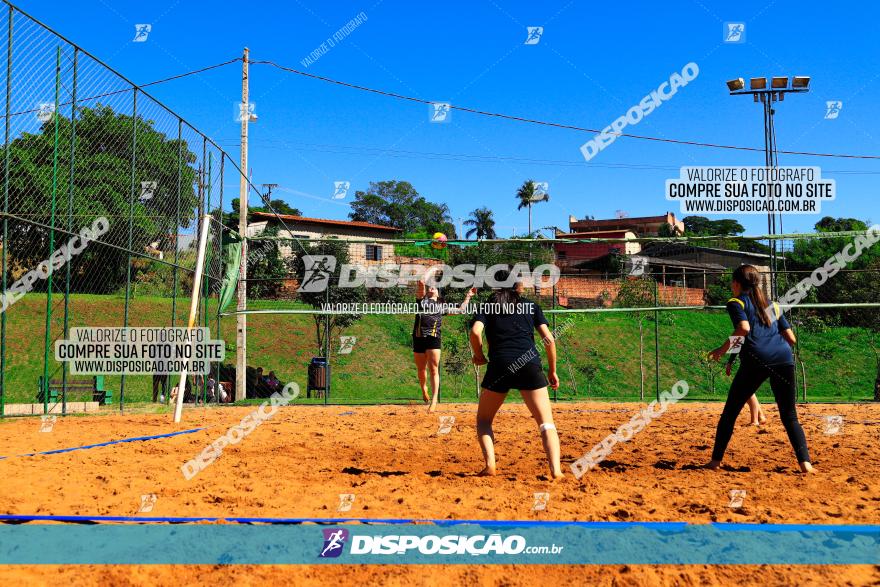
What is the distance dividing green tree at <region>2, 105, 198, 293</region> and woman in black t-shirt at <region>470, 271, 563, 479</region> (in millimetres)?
6842

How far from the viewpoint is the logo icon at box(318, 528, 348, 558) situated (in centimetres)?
379

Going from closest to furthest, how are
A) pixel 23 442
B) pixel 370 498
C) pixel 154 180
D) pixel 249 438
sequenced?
pixel 370 498, pixel 23 442, pixel 249 438, pixel 154 180

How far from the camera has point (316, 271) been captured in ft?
55.4

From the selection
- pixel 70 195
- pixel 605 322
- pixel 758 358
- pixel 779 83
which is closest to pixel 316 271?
pixel 70 195

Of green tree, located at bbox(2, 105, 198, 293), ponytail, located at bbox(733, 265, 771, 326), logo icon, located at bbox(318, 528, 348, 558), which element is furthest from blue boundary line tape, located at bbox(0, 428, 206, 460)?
ponytail, located at bbox(733, 265, 771, 326)

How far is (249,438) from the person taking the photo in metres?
8.12

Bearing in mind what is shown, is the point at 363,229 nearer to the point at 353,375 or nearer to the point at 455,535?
the point at 353,375

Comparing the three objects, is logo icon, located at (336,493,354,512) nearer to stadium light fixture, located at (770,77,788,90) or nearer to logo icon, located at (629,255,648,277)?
logo icon, located at (629,255,648,277)

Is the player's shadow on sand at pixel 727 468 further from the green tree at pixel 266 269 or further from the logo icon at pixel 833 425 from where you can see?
the green tree at pixel 266 269

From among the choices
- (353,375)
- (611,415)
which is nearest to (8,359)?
(353,375)

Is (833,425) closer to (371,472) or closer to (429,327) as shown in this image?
(429,327)

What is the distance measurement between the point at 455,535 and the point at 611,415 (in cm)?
826

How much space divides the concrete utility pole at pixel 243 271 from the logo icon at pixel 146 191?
254 cm

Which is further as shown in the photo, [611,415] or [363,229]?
[363,229]
